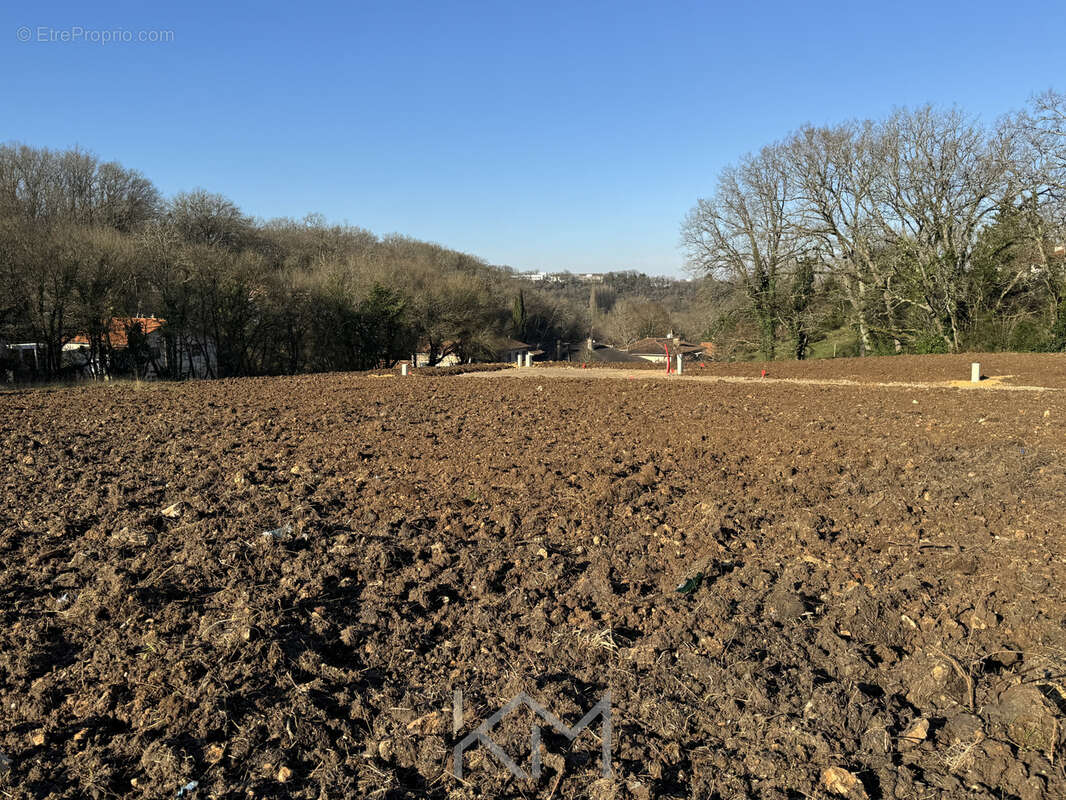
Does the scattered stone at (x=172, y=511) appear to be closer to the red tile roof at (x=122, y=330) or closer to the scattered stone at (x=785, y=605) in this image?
the scattered stone at (x=785, y=605)

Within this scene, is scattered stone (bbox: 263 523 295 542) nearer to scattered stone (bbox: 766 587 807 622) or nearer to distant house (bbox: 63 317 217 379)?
scattered stone (bbox: 766 587 807 622)

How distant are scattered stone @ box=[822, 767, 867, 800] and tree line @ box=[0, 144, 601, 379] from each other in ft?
90.3

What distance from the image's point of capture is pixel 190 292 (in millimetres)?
27109

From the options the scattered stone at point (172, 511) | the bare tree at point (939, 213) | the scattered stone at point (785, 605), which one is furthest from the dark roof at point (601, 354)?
the scattered stone at point (785, 605)

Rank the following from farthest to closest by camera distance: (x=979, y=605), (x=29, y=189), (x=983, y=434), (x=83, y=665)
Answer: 1. (x=29, y=189)
2. (x=983, y=434)
3. (x=979, y=605)
4. (x=83, y=665)

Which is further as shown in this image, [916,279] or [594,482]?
[916,279]

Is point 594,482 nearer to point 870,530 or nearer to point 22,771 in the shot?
point 870,530

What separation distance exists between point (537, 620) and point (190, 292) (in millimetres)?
27741

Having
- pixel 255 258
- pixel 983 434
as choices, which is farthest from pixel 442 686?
pixel 255 258

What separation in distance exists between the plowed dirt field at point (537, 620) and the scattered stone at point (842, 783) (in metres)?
0.01

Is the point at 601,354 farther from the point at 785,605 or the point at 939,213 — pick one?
the point at 785,605

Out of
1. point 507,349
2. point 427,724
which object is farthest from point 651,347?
point 427,724

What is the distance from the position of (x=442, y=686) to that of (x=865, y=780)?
5.90 ft

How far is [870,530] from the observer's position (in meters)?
5.23
